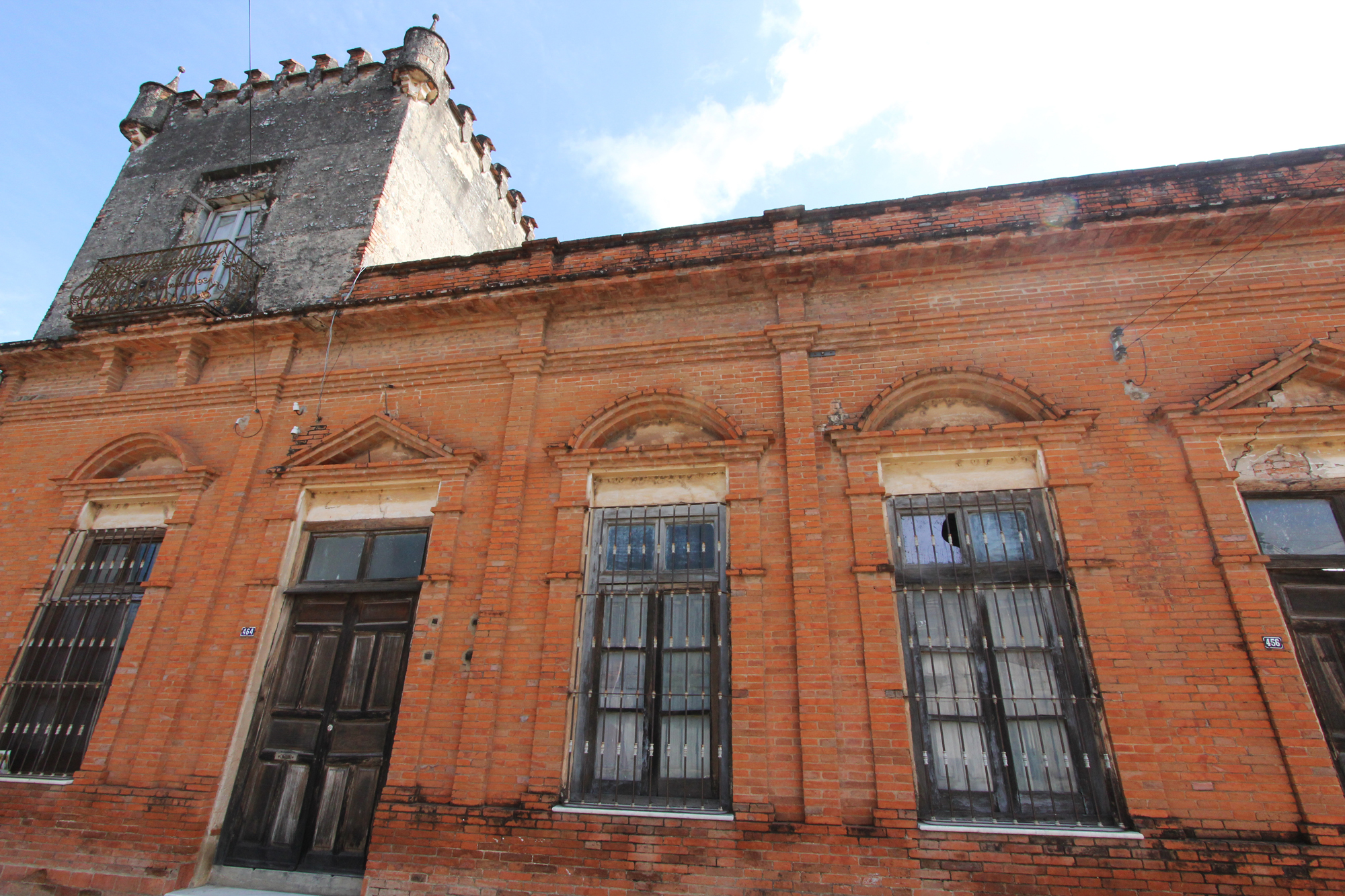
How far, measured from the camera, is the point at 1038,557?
5.32 metres

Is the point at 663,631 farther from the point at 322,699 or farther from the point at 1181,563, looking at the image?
the point at 1181,563

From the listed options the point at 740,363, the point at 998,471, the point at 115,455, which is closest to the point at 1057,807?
the point at 998,471

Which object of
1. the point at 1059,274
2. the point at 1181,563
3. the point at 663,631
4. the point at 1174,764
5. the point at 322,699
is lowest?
the point at 1174,764

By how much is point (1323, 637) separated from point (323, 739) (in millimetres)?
7754

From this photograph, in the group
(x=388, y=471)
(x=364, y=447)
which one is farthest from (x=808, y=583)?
(x=364, y=447)

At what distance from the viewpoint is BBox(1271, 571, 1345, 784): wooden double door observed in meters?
4.59

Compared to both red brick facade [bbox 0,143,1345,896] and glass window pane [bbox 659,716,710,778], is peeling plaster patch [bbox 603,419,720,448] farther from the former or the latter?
glass window pane [bbox 659,716,710,778]

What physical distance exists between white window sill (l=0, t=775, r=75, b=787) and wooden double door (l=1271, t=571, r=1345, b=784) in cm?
969

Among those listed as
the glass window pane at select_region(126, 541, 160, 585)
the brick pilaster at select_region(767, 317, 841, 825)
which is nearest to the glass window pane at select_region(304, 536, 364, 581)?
the glass window pane at select_region(126, 541, 160, 585)

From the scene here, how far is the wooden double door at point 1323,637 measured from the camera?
15.0 ft

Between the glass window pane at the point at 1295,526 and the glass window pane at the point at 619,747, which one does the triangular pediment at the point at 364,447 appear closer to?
the glass window pane at the point at 619,747

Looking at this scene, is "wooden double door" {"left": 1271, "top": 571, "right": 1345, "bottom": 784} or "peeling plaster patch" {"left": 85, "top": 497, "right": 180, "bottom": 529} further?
"peeling plaster patch" {"left": 85, "top": 497, "right": 180, "bottom": 529}

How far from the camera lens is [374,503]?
6.72m

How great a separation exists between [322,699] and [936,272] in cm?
674
